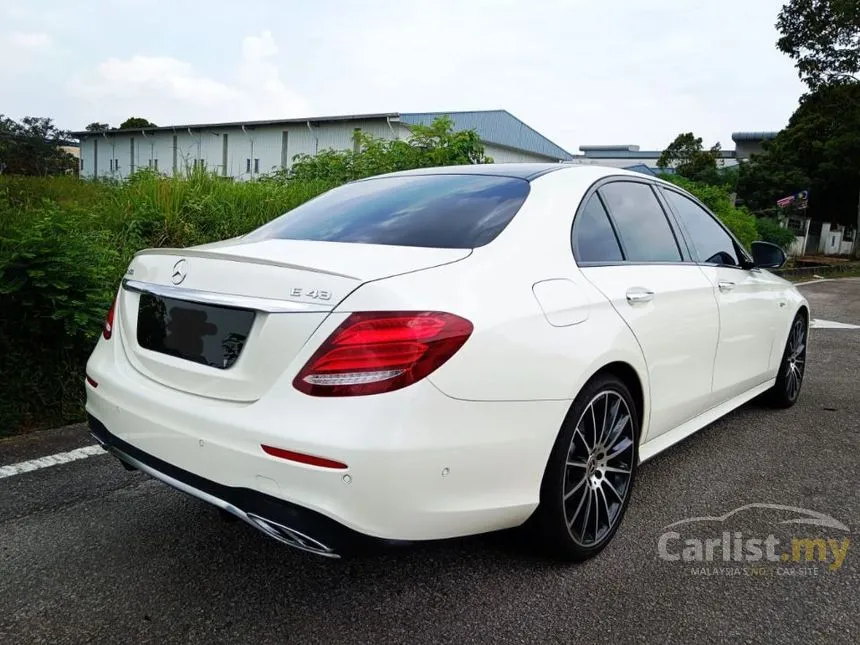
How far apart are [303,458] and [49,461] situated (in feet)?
7.13

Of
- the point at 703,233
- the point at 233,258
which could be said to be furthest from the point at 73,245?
the point at 703,233

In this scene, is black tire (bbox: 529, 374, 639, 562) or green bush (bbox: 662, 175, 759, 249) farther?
green bush (bbox: 662, 175, 759, 249)

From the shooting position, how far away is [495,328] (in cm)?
202

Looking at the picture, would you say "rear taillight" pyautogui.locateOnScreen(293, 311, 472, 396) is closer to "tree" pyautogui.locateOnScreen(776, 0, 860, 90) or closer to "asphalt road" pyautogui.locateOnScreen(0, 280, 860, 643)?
"asphalt road" pyautogui.locateOnScreen(0, 280, 860, 643)

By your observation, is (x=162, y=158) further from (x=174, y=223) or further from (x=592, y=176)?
(x=592, y=176)

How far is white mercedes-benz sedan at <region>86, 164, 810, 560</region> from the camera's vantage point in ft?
6.09

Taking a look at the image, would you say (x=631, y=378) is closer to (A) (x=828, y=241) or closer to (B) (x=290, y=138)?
(A) (x=828, y=241)

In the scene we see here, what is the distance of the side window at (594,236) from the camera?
2.62 metres

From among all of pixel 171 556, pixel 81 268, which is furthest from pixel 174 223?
pixel 171 556

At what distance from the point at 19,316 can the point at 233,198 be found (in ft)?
10.3

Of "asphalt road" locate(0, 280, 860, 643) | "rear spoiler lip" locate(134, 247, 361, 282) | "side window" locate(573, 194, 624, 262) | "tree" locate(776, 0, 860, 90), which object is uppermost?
"tree" locate(776, 0, 860, 90)

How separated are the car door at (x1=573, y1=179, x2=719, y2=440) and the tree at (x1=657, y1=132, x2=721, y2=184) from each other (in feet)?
147

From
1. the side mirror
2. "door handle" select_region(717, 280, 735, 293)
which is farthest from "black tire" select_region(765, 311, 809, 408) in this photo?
"door handle" select_region(717, 280, 735, 293)

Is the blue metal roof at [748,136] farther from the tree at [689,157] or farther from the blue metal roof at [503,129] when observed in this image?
the blue metal roof at [503,129]
